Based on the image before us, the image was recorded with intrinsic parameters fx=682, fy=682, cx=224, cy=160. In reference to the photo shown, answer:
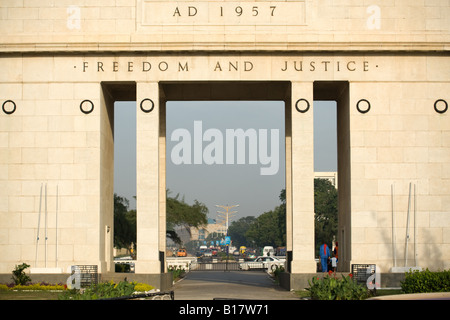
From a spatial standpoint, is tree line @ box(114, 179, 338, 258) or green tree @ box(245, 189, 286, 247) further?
green tree @ box(245, 189, 286, 247)

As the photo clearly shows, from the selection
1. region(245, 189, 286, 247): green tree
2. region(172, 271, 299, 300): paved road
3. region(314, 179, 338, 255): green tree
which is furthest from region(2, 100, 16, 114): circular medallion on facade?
region(245, 189, 286, 247): green tree

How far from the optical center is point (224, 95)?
143ft

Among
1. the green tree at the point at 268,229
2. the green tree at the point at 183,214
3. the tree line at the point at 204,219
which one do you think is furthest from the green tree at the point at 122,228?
the green tree at the point at 268,229

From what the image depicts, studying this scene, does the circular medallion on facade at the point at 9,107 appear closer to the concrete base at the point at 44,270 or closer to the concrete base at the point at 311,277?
the concrete base at the point at 44,270

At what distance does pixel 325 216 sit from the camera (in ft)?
371

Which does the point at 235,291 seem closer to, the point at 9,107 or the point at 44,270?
the point at 44,270

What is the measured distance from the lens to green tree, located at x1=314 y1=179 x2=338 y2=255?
348ft

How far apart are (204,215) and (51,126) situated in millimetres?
50222

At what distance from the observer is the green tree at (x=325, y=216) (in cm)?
10619

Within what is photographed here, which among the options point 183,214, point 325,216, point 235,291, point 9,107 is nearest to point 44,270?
point 9,107

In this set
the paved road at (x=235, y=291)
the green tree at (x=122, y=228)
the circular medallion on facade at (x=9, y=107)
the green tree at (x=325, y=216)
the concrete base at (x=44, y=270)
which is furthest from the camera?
the green tree at (x=325, y=216)

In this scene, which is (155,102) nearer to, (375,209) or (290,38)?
(290,38)

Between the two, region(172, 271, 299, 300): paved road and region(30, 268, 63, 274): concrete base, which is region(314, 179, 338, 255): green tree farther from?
region(30, 268, 63, 274): concrete base
